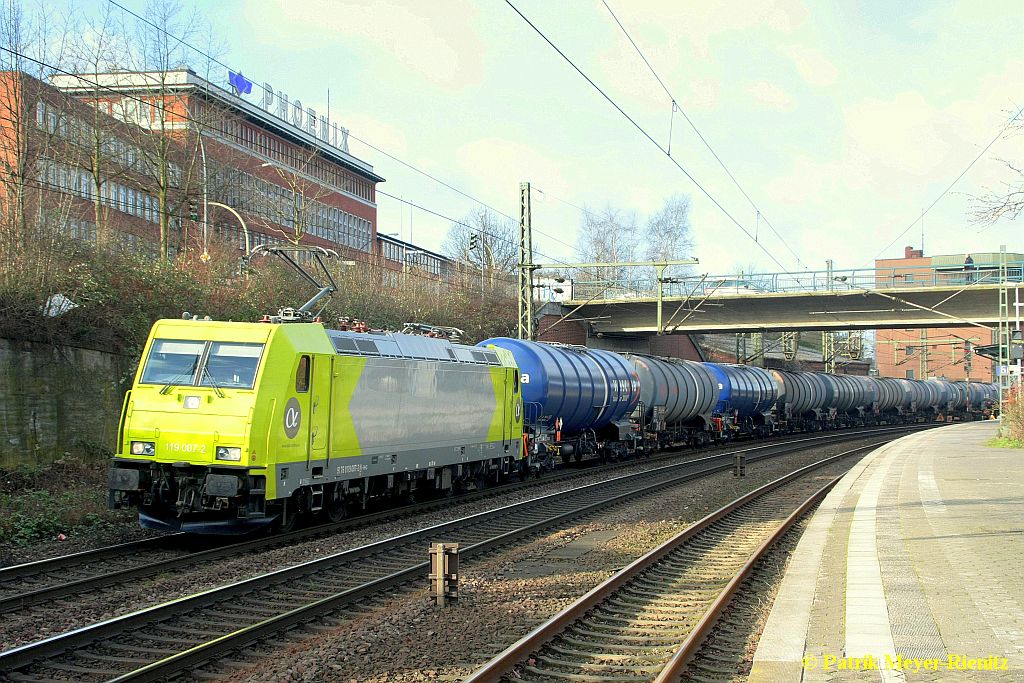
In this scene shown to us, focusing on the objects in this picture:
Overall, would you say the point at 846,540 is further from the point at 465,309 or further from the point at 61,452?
the point at 465,309

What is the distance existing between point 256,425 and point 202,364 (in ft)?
4.69

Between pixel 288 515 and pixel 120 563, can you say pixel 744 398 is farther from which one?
pixel 120 563

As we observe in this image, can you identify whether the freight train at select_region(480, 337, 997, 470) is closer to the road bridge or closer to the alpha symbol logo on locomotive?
the road bridge

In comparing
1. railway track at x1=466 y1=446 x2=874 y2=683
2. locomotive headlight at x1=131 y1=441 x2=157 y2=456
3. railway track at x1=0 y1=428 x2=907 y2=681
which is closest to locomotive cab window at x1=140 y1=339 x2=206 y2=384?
locomotive headlight at x1=131 y1=441 x2=157 y2=456

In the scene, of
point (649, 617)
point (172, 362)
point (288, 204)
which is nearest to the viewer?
point (649, 617)

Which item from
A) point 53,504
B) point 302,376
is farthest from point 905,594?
point 53,504

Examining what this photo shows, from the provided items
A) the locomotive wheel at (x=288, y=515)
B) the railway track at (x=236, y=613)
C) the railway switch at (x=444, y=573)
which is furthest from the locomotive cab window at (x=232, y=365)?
the railway switch at (x=444, y=573)

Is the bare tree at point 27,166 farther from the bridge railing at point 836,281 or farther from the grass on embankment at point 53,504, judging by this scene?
the bridge railing at point 836,281

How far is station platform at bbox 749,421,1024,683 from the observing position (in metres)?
6.75

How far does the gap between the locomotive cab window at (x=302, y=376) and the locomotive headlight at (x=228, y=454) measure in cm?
140

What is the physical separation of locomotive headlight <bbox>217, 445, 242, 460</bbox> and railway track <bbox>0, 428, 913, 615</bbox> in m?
1.23

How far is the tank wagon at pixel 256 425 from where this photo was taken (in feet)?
41.6

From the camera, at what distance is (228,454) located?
12.6 meters

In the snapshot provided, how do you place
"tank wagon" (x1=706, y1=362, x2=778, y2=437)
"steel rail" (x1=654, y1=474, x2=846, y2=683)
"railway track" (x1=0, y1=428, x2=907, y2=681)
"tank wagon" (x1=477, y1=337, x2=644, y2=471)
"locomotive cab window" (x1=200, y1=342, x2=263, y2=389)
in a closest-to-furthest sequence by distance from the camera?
"steel rail" (x1=654, y1=474, x2=846, y2=683), "railway track" (x1=0, y1=428, x2=907, y2=681), "locomotive cab window" (x1=200, y1=342, x2=263, y2=389), "tank wagon" (x1=477, y1=337, x2=644, y2=471), "tank wagon" (x1=706, y1=362, x2=778, y2=437)
